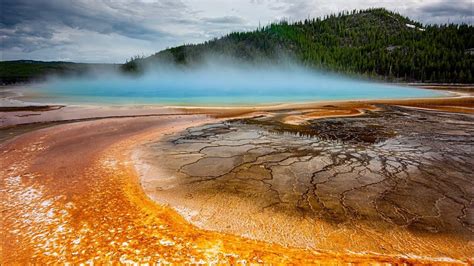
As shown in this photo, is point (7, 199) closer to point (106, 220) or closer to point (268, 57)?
point (106, 220)

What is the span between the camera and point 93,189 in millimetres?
5883

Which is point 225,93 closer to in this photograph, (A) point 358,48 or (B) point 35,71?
(A) point 358,48

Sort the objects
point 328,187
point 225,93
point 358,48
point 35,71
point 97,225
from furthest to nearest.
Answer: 1. point 35,71
2. point 358,48
3. point 225,93
4. point 328,187
5. point 97,225

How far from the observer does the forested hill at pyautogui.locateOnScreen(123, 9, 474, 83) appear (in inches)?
3196

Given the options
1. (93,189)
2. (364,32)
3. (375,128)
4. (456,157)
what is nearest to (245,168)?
(93,189)

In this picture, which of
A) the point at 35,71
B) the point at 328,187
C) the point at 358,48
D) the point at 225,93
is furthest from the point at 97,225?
the point at 35,71

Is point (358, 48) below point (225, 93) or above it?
above

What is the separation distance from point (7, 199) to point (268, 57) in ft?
350

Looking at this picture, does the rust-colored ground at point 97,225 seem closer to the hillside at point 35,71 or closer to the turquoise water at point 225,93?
the turquoise water at point 225,93

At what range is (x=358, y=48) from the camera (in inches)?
4247

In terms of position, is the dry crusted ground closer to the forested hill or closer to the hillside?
the forested hill

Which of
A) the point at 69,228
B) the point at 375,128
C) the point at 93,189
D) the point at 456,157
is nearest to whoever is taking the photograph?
the point at 69,228

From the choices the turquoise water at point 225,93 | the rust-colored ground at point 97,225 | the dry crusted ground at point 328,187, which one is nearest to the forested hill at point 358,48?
the turquoise water at point 225,93

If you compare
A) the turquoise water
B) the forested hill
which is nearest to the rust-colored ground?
the turquoise water
